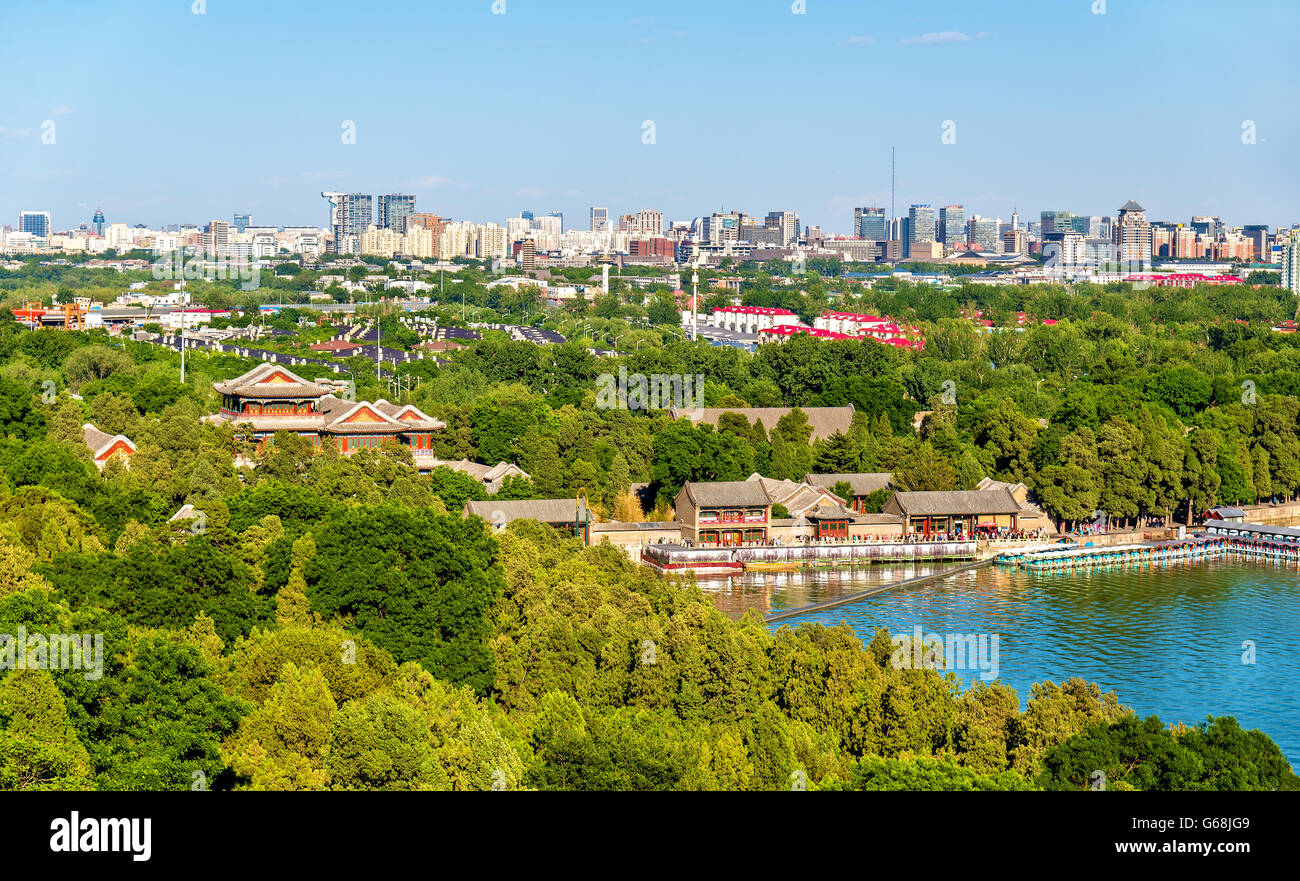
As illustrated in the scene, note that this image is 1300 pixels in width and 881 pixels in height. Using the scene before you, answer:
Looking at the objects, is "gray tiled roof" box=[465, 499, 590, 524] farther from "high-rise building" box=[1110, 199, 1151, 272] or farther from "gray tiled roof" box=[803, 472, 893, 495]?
"high-rise building" box=[1110, 199, 1151, 272]

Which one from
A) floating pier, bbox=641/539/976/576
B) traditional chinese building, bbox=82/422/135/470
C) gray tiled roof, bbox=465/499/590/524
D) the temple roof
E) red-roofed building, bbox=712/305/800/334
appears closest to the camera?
gray tiled roof, bbox=465/499/590/524

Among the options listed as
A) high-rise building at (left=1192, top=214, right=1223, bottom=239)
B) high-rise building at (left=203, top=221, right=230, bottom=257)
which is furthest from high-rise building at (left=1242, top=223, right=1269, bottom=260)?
high-rise building at (left=203, top=221, right=230, bottom=257)

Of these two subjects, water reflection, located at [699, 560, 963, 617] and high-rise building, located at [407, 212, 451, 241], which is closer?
water reflection, located at [699, 560, 963, 617]

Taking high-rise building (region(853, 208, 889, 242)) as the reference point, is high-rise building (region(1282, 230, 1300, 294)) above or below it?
below

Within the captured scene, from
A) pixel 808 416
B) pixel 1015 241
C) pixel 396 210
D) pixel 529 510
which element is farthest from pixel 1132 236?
pixel 529 510

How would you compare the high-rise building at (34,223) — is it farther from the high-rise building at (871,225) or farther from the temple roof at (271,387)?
the temple roof at (271,387)

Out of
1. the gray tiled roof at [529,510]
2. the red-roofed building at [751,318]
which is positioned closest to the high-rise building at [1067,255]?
the red-roofed building at [751,318]
